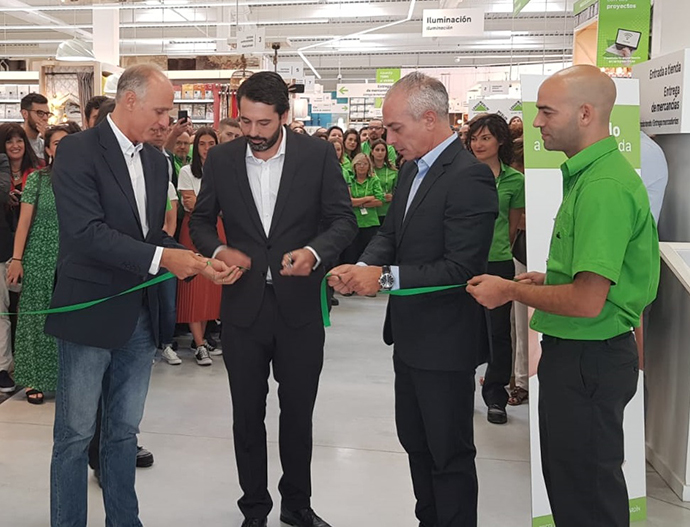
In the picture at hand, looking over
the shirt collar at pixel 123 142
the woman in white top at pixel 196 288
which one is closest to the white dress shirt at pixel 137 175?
the shirt collar at pixel 123 142

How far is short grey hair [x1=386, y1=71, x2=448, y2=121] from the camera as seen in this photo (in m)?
2.37

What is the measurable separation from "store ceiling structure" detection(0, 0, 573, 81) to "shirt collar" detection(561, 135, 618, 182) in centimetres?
1194

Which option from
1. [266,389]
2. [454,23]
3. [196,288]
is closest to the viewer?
[266,389]

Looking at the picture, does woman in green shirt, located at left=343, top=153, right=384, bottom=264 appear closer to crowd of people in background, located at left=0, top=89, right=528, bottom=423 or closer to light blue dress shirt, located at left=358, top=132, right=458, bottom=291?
crowd of people in background, located at left=0, top=89, right=528, bottom=423

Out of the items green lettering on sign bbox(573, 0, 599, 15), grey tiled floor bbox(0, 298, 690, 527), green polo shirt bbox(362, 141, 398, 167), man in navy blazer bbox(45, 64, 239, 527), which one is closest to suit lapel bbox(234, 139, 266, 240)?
man in navy blazer bbox(45, 64, 239, 527)

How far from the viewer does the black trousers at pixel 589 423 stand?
80.7 inches

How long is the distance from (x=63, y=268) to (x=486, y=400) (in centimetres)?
292

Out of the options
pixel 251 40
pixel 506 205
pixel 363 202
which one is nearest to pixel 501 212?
pixel 506 205

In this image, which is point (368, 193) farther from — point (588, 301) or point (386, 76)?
point (386, 76)

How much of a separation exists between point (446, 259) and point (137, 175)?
1100mm

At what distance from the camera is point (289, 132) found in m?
2.87

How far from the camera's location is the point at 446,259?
237cm

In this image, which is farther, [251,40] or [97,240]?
[251,40]

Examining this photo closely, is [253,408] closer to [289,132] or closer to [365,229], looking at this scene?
[289,132]
